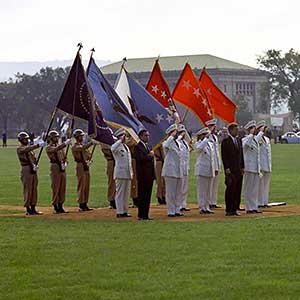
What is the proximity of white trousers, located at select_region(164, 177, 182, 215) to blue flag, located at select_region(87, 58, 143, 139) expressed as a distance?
44.1 inches

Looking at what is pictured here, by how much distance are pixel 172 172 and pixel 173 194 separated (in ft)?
1.28

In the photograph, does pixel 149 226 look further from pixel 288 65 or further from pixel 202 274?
pixel 288 65

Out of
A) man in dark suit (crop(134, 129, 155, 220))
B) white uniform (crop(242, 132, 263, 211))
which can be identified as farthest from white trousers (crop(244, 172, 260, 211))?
man in dark suit (crop(134, 129, 155, 220))

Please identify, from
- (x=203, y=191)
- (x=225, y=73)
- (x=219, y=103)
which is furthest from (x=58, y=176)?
(x=225, y=73)

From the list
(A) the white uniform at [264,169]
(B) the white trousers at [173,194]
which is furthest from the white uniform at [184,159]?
(A) the white uniform at [264,169]

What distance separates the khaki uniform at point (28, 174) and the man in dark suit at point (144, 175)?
2.26m

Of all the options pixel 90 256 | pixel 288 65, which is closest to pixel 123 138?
pixel 90 256

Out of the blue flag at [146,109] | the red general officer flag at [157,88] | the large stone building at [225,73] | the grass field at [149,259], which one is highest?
the large stone building at [225,73]

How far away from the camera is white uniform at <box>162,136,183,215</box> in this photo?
18016 mm

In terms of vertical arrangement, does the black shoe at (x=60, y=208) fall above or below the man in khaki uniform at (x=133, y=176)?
below

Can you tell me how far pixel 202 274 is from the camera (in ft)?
35.1

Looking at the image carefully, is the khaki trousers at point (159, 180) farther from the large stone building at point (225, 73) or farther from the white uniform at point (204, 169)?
the large stone building at point (225, 73)

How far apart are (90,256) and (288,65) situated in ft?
333

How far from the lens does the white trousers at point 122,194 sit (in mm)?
17938
